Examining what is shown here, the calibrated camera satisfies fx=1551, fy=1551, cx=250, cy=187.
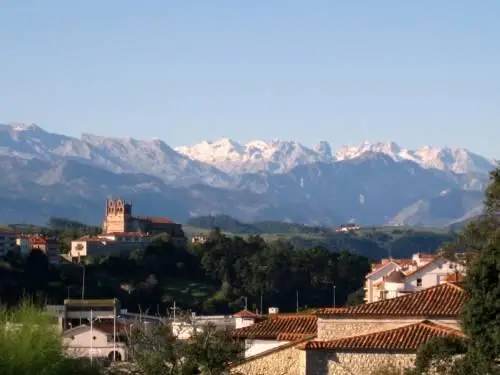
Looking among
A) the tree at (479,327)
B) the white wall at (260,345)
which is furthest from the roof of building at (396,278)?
the tree at (479,327)

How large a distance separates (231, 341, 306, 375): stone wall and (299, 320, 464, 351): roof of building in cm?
77

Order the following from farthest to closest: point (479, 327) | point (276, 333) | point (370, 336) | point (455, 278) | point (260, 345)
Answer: point (455, 278)
point (276, 333)
point (260, 345)
point (370, 336)
point (479, 327)

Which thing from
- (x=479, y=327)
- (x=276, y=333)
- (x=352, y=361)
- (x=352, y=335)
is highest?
(x=479, y=327)

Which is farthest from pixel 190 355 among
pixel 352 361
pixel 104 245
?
pixel 104 245

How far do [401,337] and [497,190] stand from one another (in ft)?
17.1

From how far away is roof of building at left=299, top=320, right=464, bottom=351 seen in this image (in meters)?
33.8

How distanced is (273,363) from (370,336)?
98.1 inches

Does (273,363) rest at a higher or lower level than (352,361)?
lower

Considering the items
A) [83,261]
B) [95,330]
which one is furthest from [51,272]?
[95,330]

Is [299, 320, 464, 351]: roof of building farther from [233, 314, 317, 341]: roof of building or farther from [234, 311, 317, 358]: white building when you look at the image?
[233, 314, 317, 341]: roof of building

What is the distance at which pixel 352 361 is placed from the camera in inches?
1336

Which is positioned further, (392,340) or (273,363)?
(273,363)

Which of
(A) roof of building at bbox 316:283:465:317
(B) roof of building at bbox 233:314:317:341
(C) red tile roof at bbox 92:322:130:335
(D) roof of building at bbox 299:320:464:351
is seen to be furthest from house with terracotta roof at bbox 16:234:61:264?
(D) roof of building at bbox 299:320:464:351

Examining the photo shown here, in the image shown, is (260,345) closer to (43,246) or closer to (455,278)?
(455,278)
